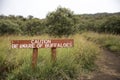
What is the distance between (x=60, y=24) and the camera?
14.4m

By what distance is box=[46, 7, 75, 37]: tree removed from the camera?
568 inches

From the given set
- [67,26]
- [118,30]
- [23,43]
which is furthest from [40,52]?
[118,30]

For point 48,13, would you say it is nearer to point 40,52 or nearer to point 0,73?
point 40,52

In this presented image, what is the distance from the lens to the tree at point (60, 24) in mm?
14438

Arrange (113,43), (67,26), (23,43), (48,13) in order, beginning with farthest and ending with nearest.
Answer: (48,13)
(67,26)
(113,43)
(23,43)

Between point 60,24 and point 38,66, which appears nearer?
point 38,66

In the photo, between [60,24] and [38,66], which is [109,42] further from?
[38,66]

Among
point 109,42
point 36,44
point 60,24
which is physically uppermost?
point 60,24

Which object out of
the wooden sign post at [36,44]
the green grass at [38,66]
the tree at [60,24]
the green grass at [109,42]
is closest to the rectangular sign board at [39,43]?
the wooden sign post at [36,44]

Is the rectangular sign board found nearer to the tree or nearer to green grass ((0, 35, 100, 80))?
green grass ((0, 35, 100, 80))

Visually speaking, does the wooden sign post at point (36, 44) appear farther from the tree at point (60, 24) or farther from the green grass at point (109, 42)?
the tree at point (60, 24)

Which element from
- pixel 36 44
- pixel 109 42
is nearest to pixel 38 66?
pixel 36 44

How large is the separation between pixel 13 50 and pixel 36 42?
110 centimetres

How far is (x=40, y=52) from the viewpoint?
5.83 m
